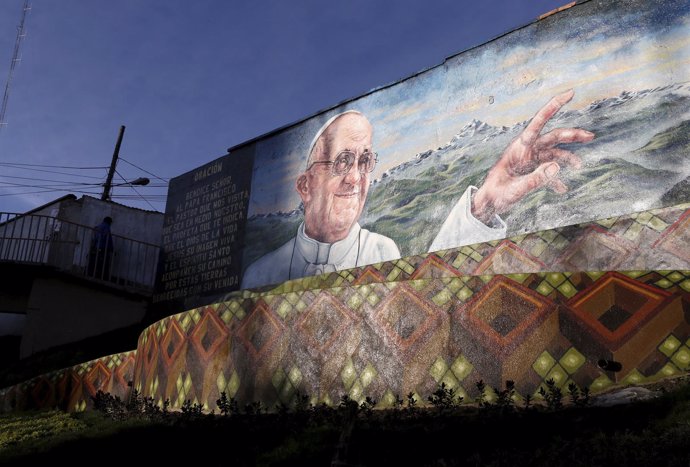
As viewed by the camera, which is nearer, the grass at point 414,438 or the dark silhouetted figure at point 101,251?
the grass at point 414,438

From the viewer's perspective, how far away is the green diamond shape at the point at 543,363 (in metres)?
5.84

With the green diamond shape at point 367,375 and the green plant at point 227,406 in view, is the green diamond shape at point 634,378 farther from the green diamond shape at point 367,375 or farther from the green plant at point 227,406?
the green plant at point 227,406

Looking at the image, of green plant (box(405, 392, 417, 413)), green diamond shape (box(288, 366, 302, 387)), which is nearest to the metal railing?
green diamond shape (box(288, 366, 302, 387))

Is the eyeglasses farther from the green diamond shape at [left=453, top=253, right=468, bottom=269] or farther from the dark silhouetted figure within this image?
the dark silhouetted figure

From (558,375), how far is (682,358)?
37.1 inches

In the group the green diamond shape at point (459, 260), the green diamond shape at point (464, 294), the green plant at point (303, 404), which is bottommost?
the green plant at point (303, 404)

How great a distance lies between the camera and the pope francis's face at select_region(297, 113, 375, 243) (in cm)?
1262

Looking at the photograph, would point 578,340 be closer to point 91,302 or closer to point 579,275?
point 579,275

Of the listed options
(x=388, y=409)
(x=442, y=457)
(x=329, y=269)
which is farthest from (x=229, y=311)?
(x=329, y=269)

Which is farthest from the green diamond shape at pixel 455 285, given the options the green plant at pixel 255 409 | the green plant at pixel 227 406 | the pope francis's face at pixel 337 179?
the pope francis's face at pixel 337 179

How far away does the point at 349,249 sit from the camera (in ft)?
40.5

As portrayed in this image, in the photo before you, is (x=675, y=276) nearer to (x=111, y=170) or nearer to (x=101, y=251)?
(x=101, y=251)

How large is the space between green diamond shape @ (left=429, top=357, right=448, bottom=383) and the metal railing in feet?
38.5

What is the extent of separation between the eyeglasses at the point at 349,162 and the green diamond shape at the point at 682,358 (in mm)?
7541
